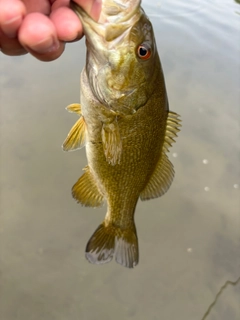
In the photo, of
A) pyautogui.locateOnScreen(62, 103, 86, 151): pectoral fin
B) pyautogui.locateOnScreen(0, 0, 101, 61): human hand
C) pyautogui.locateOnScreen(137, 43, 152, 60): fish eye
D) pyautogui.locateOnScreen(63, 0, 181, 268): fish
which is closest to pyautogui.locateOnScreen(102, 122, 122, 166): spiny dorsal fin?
pyautogui.locateOnScreen(63, 0, 181, 268): fish

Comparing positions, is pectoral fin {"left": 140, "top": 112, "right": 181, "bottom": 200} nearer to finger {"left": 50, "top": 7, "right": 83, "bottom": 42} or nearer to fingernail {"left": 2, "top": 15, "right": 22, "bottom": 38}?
finger {"left": 50, "top": 7, "right": 83, "bottom": 42}

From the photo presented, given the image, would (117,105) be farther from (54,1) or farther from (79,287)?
(79,287)

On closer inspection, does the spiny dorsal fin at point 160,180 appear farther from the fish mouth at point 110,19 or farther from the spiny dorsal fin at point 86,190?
the fish mouth at point 110,19

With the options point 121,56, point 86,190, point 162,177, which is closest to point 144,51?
point 121,56

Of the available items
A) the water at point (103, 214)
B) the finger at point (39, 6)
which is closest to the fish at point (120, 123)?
the finger at point (39, 6)

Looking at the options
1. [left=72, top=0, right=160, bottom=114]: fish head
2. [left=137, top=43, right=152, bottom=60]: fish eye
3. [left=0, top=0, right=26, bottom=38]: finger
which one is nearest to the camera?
[left=0, top=0, right=26, bottom=38]: finger

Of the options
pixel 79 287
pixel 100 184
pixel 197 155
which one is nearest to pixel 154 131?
pixel 100 184
